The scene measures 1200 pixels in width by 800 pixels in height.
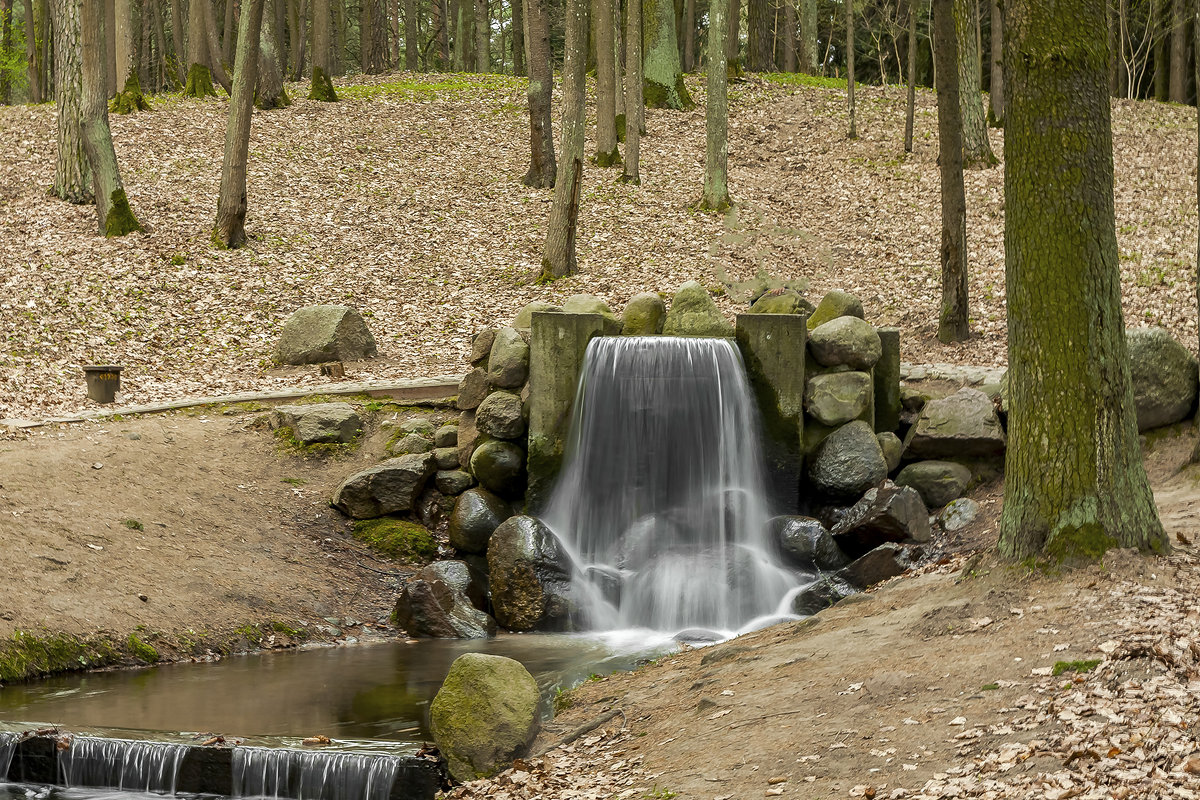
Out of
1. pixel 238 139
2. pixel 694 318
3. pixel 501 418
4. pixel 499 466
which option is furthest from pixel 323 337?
pixel 238 139

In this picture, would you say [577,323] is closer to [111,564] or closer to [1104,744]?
[111,564]

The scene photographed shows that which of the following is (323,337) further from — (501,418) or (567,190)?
(567,190)

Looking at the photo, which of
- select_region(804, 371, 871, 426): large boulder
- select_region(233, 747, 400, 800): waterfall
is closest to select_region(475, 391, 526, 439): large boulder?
select_region(804, 371, 871, 426): large boulder

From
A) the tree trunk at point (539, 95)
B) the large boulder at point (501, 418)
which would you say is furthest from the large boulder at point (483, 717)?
the tree trunk at point (539, 95)

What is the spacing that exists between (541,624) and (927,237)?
39.5 ft

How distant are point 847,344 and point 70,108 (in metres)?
13.5

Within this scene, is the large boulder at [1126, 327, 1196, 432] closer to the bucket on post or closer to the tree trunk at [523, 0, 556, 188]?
the bucket on post

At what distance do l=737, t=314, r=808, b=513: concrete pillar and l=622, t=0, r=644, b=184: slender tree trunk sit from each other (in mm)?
10664

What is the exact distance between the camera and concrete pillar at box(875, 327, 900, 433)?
12.0 m

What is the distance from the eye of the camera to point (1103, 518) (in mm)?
6148

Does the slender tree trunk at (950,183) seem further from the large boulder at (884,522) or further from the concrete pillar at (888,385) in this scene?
the large boulder at (884,522)

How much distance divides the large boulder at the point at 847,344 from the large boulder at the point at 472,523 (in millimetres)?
3990

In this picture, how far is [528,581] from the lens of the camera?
32.6ft

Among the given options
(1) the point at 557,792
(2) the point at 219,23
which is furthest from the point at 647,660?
(2) the point at 219,23
